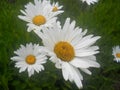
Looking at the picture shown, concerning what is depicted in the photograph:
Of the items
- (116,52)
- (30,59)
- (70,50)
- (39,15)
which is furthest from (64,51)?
(116,52)

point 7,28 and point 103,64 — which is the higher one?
point 7,28

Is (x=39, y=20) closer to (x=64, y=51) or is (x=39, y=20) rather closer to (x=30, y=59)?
(x=30, y=59)

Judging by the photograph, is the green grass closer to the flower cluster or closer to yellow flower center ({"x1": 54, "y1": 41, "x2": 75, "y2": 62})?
the flower cluster

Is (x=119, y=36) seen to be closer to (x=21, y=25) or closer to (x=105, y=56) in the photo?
(x=105, y=56)

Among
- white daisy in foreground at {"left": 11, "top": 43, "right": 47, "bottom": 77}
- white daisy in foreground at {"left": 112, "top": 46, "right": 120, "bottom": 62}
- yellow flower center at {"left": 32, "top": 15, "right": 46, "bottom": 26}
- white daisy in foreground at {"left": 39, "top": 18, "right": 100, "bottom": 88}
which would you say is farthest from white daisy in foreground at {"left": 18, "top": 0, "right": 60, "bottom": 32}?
white daisy in foreground at {"left": 112, "top": 46, "right": 120, "bottom": 62}

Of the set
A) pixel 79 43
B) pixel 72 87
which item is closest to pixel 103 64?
pixel 72 87

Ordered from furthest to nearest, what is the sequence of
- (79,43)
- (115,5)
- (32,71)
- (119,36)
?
(115,5) → (119,36) → (32,71) → (79,43)

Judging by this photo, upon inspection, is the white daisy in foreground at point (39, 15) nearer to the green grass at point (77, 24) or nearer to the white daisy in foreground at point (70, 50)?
the green grass at point (77, 24)

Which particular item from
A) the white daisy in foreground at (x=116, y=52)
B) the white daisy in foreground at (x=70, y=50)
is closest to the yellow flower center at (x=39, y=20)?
the white daisy in foreground at (x=70, y=50)
